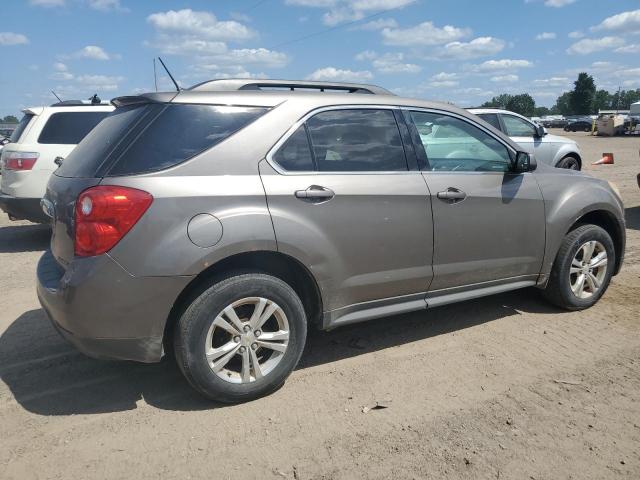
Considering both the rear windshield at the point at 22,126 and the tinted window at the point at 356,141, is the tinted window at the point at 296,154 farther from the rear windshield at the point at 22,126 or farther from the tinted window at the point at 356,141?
the rear windshield at the point at 22,126

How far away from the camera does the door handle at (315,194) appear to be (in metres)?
3.24

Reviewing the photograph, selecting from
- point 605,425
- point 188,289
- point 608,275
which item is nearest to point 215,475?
point 188,289

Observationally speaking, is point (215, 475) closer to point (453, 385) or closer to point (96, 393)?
point (96, 393)

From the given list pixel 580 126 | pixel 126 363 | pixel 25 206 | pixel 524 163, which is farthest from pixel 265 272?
pixel 580 126

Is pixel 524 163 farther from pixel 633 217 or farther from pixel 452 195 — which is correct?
pixel 633 217

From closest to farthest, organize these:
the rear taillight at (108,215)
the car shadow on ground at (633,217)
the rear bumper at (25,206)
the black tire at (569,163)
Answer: the rear taillight at (108,215)
the rear bumper at (25,206)
the car shadow on ground at (633,217)
the black tire at (569,163)

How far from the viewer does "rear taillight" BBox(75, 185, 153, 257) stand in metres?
2.83

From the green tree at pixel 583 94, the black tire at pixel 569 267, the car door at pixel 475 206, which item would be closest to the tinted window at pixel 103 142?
the car door at pixel 475 206

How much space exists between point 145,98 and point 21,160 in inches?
202

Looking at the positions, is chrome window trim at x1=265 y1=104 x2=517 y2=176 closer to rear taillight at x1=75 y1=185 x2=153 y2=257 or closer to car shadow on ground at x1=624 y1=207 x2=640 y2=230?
rear taillight at x1=75 y1=185 x2=153 y2=257

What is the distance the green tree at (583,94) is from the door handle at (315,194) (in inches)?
4635

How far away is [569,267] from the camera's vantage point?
455 centimetres

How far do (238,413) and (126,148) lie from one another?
1.65 meters

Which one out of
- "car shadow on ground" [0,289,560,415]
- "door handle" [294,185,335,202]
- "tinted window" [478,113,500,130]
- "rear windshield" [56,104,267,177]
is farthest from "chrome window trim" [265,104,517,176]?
"tinted window" [478,113,500,130]
